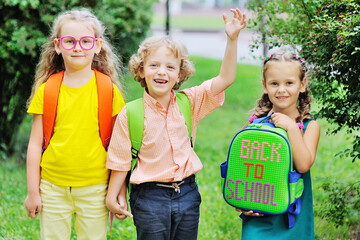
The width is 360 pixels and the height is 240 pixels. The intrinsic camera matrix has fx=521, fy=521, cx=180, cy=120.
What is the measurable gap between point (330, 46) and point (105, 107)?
1486mm

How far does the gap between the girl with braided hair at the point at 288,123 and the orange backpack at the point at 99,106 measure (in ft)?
2.92

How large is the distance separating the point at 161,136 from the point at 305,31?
1.52 metres

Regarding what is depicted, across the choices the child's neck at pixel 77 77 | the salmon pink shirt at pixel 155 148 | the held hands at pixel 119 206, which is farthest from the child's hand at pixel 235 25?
the held hands at pixel 119 206

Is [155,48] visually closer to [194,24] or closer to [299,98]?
[299,98]

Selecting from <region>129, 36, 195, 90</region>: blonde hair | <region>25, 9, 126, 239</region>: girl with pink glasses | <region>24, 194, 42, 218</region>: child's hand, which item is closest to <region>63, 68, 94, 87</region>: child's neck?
<region>25, 9, 126, 239</region>: girl with pink glasses

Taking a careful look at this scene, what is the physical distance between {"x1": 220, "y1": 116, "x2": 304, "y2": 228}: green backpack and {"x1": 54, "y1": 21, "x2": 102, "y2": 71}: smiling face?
Answer: 3.14ft

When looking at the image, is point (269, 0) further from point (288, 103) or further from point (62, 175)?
point (62, 175)

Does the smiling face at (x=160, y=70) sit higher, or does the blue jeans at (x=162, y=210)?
the smiling face at (x=160, y=70)

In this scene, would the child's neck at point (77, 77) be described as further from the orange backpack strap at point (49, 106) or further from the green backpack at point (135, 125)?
the green backpack at point (135, 125)

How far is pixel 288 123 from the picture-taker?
276cm

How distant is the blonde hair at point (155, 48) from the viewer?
113 inches

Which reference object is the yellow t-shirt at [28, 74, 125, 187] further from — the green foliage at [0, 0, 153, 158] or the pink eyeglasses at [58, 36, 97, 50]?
the green foliage at [0, 0, 153, 158]

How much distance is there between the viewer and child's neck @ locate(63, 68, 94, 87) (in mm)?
2979

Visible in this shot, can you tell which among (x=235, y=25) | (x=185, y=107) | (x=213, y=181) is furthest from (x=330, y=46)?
(x=213, y=181)
